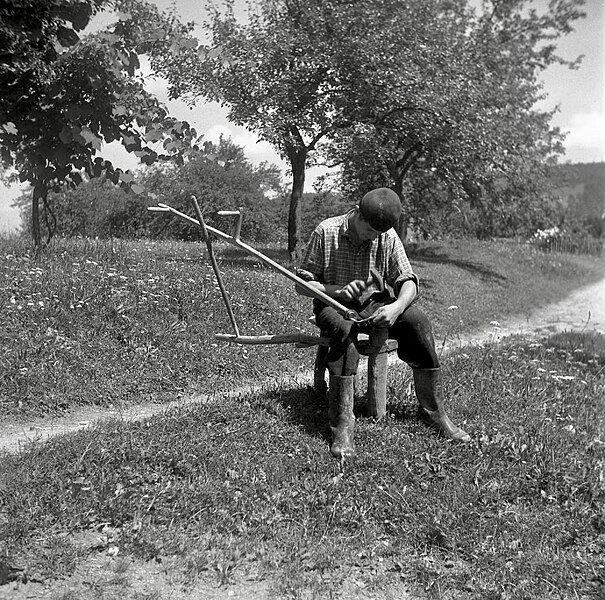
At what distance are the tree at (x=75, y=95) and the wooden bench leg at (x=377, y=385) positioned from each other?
346 centimetres

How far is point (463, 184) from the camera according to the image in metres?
16.8

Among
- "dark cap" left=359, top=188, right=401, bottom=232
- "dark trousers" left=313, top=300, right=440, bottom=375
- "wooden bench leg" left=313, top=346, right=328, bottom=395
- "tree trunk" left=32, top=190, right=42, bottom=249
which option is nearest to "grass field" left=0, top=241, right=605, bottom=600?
"wooden bench leg" left=313, top=346, right=328, bottom=395

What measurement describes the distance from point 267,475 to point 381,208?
1.69 m

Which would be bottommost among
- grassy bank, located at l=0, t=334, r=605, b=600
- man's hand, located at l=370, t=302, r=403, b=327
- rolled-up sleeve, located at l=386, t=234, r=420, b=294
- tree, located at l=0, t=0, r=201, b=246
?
grassy bank, located at l=0, t=334, r=605, b=600

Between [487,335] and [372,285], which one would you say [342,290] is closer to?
[372,285]

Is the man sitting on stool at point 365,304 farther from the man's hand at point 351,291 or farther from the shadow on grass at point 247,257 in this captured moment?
the shadow on grass at point 247,257

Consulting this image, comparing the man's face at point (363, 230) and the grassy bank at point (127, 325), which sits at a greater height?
the man's face at point (363, 230)

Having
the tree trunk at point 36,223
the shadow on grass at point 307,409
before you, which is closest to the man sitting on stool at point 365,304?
the shadow on grass at point 307,409

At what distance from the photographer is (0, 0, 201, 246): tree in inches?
226

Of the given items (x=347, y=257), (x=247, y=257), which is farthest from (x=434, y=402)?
(x=247, y=257)

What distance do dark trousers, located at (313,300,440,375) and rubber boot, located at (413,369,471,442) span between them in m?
0.06

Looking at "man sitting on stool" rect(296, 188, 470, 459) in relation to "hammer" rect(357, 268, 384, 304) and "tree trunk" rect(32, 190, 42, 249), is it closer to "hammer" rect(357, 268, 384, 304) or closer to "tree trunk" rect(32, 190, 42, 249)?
"hammer" rect(357, 268, 384, 304)

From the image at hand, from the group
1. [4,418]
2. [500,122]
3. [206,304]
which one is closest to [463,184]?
[500,122]

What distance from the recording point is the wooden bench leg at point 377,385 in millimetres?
4852
